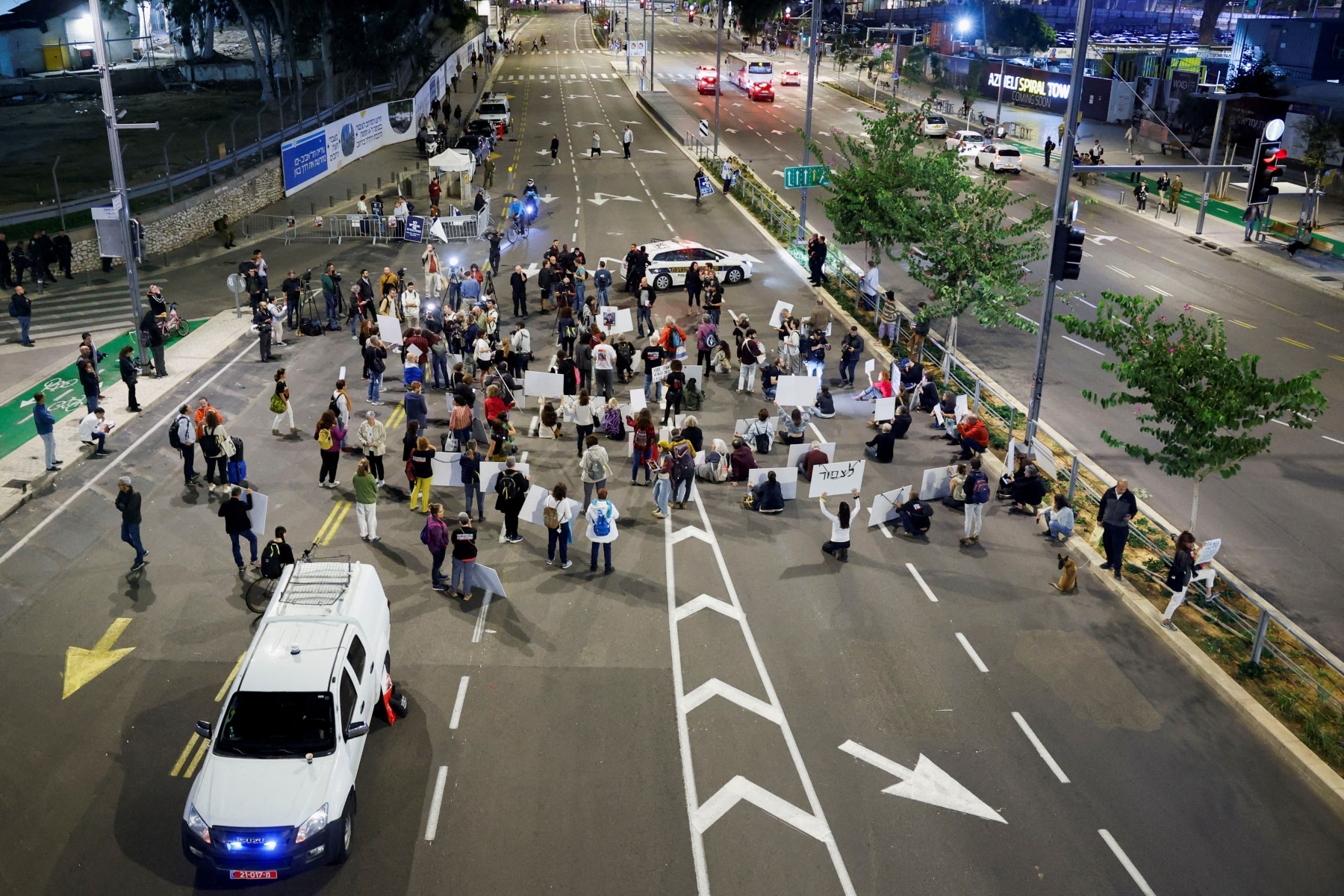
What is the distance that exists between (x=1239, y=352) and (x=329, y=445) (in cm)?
2421

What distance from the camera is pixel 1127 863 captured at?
11859 millimetres

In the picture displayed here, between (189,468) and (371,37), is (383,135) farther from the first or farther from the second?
(189,468)

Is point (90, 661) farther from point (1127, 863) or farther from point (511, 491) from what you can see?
point (1127, 863)

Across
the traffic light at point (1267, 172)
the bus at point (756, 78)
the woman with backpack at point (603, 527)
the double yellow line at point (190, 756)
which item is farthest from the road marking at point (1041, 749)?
the bus at point (756, 78)

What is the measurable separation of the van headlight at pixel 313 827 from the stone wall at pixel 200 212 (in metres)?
28.6

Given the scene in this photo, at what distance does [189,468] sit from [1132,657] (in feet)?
55.2

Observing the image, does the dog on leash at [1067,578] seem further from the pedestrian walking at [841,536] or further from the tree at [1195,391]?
the pedestrian walking at [841,536]

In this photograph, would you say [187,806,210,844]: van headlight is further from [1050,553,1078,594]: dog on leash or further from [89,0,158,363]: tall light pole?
[89,0,158,363]: tall light pole

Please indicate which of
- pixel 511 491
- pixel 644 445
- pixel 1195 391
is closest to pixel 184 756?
pixel 511 491

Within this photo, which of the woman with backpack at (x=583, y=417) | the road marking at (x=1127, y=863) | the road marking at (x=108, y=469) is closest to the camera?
the road marking at (x=1127, y=863)

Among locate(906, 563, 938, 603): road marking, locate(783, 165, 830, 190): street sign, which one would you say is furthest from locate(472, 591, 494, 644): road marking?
locate(783, 165, 830, 190): street sign

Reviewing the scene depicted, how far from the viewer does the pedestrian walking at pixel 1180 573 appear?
16.5 metres

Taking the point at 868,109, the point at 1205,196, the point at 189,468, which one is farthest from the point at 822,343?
the point at 868,109

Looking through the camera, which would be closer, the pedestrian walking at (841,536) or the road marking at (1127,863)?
the road marking at (1127,863)
